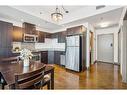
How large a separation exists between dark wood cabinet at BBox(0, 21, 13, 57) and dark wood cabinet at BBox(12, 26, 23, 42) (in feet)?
1.36

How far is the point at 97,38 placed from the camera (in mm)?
7465

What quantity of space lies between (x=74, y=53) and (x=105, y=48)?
340 cm

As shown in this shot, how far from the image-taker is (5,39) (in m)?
3.88

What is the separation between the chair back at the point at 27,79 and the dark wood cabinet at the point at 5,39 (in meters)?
2.89

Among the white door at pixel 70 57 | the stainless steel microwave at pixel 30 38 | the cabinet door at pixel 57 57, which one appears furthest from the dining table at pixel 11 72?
the cabinet door at pixel 57 57

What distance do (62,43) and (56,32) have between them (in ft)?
2.71

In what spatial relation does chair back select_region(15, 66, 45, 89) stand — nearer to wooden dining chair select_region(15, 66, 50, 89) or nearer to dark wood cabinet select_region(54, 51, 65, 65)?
wooden dining chair select_region(15, 66, 50, 89)

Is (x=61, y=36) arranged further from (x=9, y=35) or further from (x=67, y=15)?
(x=9, y=35)

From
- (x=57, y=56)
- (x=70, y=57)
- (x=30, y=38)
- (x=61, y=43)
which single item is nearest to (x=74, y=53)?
(x=70, y=57)

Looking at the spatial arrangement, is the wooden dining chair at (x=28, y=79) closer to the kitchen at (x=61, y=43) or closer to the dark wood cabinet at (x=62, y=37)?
the kitchen at (x=61, y=43)

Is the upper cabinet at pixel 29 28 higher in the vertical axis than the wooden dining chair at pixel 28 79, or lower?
higher

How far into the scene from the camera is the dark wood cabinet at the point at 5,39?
3.75 metres
